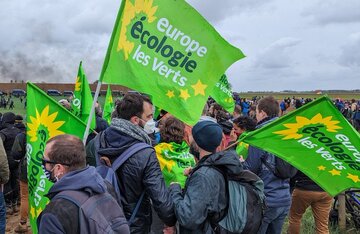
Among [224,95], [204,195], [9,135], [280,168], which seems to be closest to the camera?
[204,195]

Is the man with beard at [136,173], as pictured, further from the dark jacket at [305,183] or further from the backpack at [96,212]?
the dark jacket at [305,183]

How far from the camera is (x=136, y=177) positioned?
8.84 ft

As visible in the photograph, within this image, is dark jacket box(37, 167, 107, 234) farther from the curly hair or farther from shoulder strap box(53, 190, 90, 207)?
the curly hair

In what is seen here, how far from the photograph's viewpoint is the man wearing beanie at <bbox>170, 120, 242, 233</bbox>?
8.39ft

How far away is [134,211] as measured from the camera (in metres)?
2.79

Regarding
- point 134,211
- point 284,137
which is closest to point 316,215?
point 284,137

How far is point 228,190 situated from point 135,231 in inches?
29.8

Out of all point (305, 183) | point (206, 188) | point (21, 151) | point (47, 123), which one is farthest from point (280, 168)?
point (21, 151)

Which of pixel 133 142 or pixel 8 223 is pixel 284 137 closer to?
pixel 133 142

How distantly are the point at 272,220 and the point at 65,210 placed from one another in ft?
8.64

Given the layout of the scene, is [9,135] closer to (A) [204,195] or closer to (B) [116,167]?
(B) [116,167]

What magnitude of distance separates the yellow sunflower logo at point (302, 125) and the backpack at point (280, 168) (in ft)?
2.99

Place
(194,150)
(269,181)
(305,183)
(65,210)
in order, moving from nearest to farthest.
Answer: (65,210) → (194,150) → (269,181) → (305,183)

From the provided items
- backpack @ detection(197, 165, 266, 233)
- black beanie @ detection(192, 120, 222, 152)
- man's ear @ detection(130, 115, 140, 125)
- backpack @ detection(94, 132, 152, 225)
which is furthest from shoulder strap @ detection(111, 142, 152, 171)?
backpack @ detection(197, 165, 266, 233)
